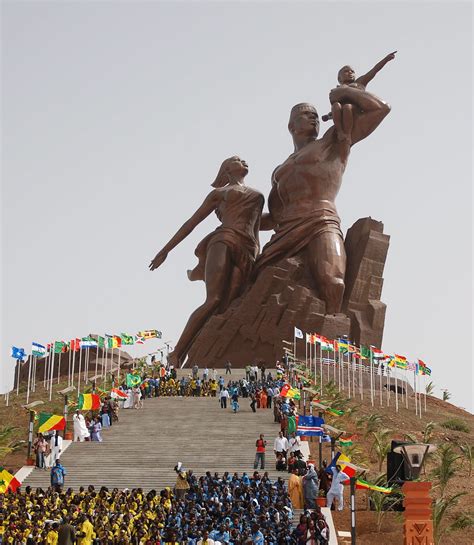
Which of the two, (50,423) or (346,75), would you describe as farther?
(346,75)

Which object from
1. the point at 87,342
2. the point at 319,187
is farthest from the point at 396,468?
the point at 319,187

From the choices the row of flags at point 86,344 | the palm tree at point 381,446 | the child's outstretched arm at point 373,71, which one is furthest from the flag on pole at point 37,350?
the child's outstretched arm at point 373,71

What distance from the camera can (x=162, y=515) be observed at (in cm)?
2141

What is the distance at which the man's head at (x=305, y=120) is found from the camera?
174 ft

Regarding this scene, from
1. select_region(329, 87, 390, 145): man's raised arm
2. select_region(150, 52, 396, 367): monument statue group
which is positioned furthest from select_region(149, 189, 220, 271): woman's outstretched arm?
select_region(329, 87, 390, 145): man's raised arm

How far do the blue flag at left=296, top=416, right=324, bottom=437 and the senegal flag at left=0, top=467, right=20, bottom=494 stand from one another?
24.1 ft

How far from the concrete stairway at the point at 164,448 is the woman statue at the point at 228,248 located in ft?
53.8

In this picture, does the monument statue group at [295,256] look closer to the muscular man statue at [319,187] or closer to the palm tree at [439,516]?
the muscular man statue at [319,187]

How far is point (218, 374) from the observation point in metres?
46.6

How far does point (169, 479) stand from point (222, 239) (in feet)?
90.8

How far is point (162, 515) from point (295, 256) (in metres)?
30.0

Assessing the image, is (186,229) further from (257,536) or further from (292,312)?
(257,536)

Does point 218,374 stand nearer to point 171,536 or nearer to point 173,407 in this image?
point 173,407

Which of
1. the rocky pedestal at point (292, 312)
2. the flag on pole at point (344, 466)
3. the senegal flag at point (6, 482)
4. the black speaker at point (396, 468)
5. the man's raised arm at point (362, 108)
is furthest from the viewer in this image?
the man's raised arm at point (362, 108)
